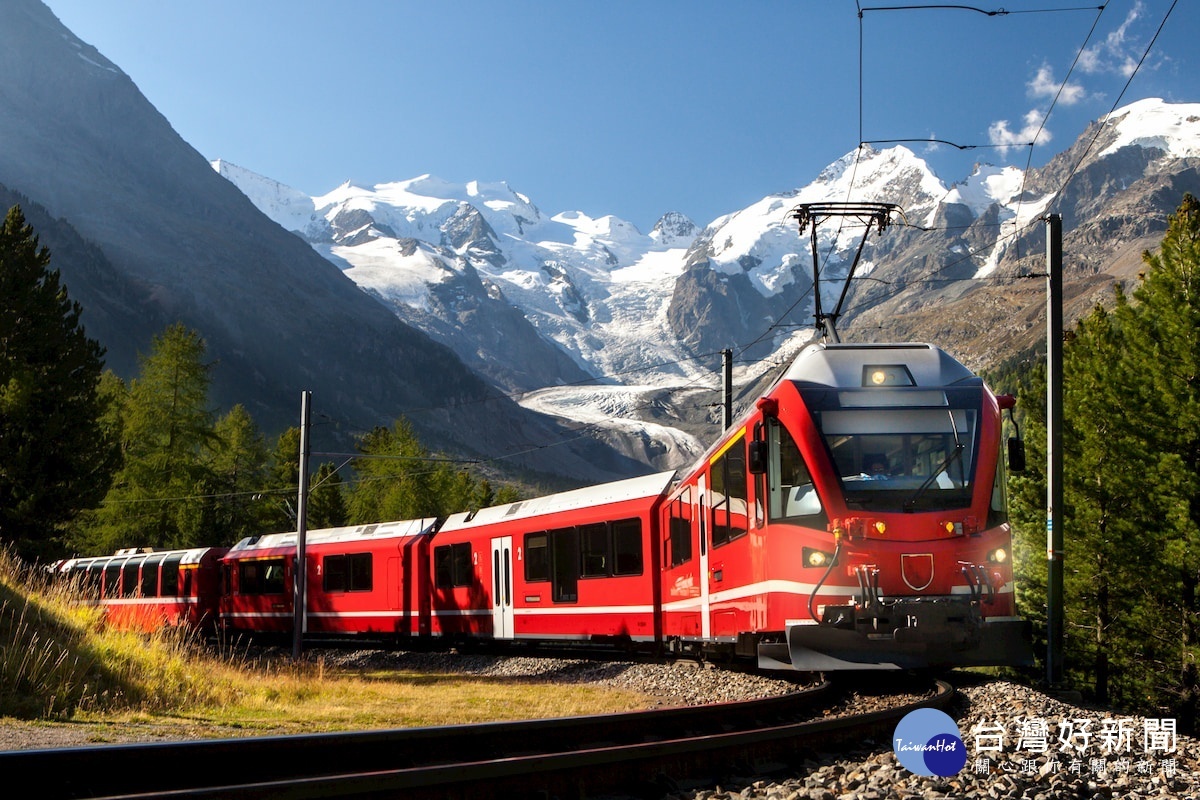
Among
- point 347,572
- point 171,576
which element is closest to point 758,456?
point 347,572

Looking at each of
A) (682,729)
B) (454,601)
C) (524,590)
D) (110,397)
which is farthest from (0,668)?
(110,397)

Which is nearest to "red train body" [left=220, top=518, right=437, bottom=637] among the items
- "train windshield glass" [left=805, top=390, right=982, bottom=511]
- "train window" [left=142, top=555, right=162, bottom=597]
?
"train window" [left=142, top=555, right=162, bottom=597]

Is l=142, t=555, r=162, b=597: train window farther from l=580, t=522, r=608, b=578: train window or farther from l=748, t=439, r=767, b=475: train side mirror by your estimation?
l=748, t=439, r=767, b=475: train side mirror

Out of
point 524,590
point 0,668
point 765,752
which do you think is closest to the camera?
point 765,752

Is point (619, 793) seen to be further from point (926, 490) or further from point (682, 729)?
point (926, 490)

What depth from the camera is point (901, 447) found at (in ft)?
38.7

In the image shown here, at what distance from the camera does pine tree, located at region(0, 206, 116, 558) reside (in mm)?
33594

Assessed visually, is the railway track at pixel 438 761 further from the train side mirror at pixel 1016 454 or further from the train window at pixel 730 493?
the train window at pixel 730 493

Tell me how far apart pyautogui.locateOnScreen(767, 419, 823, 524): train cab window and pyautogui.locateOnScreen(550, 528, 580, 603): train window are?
394 inches

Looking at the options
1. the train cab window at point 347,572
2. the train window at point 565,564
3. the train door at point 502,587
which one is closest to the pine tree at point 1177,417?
Result: the train window at point 565,564

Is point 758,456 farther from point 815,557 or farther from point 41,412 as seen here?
point 41,412

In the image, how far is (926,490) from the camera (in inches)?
453

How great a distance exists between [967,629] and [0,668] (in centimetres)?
904

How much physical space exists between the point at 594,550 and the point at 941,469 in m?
10.6
